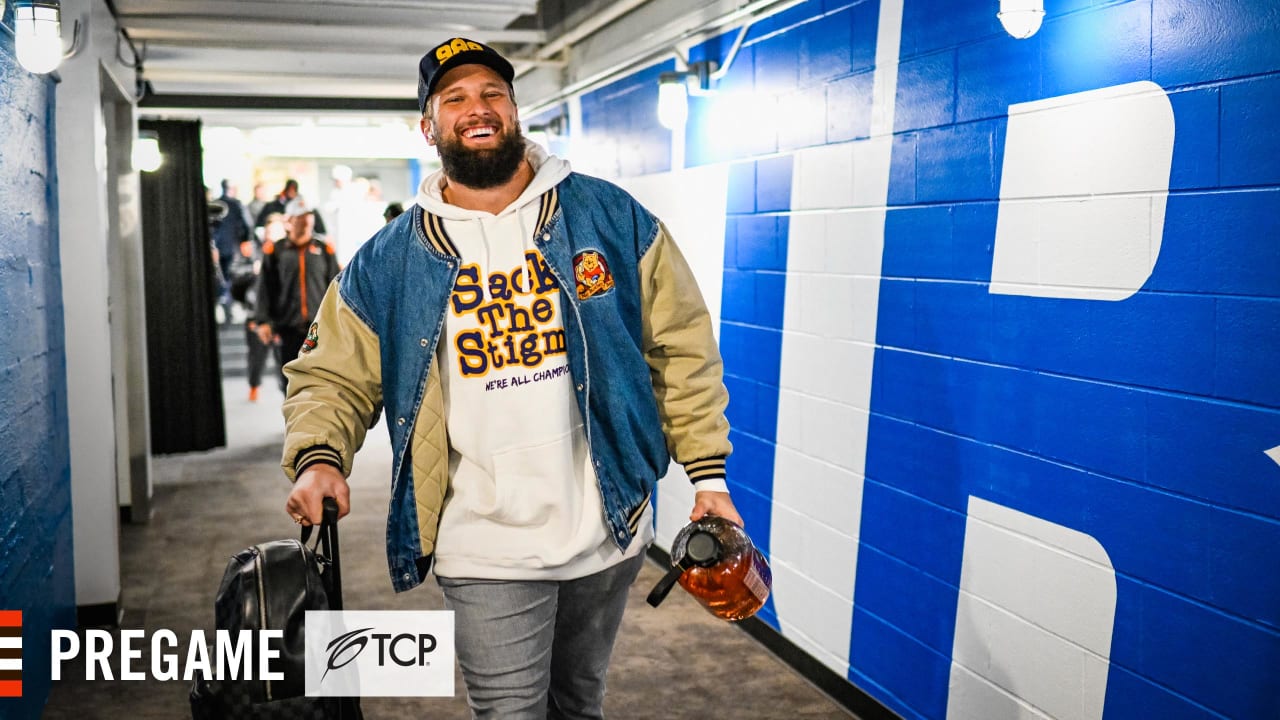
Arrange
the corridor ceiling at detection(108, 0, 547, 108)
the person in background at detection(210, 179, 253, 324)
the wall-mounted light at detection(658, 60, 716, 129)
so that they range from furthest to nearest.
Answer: the person in background at detection(210, 179, 253, 324) < the corridor ceiling at detection(108, 0, 547, 108) < the wall-mounted light at detection(658, 60, 716, 129)

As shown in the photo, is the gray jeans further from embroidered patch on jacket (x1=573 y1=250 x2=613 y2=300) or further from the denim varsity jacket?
embroidered patch on jacket (x1=573 y1=250 x2=613 y2=300)

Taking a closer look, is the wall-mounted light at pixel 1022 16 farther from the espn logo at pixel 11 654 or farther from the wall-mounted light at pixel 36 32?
the espn logo at pixel 11 654

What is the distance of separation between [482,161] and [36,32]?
1.68m

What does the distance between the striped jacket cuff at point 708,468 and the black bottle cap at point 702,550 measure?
19cm

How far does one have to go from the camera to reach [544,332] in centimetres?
213

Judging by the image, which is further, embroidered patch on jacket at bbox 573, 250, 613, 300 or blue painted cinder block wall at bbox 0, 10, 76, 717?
blue painted cinder block wall at bbox 0, 10, 76, 717

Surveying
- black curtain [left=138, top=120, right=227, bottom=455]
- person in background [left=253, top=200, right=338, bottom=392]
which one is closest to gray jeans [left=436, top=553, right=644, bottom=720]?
black curtain [left=138, top=120, right=227, bottom=455]

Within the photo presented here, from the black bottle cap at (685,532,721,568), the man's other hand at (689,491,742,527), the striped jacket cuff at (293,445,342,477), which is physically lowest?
the black bottle cap at (685,532,721,568)

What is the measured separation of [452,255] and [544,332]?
212 millimetres

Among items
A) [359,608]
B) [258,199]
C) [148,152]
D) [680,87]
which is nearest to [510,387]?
[680,87]

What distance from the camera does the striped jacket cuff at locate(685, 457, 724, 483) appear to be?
86.7 inches

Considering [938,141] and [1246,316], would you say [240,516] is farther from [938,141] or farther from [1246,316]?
[1246,316]

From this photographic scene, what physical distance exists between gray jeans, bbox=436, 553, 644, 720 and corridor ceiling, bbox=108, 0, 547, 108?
12.2 feet

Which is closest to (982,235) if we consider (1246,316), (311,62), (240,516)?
(1246,316)
